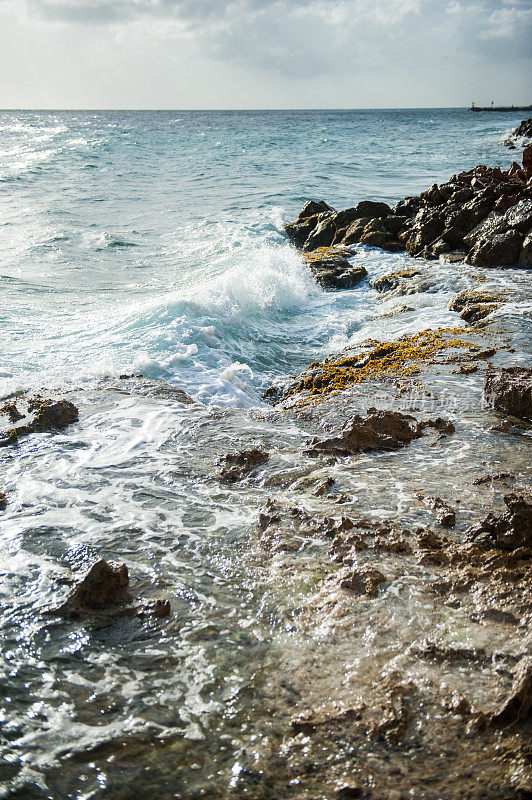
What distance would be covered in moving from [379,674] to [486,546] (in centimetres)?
124

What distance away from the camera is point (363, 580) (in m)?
3.23

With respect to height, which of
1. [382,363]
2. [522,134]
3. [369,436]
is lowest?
[369,436]

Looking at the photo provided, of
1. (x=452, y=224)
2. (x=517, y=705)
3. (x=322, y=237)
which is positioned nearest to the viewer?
(x=517, y=705)

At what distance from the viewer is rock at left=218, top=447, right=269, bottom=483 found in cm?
473

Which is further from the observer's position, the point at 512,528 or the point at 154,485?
the point at 154,485

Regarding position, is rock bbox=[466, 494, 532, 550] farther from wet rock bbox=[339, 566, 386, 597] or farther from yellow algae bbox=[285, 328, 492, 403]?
yellow algae bbox=[285, 328, 492, 403]

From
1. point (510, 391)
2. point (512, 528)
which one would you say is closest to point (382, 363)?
point (510, 391)

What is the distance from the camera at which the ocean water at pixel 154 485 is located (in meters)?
2.49

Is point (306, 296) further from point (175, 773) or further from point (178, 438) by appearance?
point (175, 773)

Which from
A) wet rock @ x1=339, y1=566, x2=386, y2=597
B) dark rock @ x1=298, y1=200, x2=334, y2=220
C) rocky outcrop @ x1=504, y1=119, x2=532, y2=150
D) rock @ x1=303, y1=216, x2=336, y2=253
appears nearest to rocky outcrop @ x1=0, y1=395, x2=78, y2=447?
wet rock @ x1=339, y1=566, x2=386, y2=597

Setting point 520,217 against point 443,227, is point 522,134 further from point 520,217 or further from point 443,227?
point 520,217

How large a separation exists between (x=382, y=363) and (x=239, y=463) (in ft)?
9.75

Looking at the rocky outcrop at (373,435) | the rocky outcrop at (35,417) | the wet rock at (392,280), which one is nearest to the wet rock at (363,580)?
the rocky outcrop at (373,435)

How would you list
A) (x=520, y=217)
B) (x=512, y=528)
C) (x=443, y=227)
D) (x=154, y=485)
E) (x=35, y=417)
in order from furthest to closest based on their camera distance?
(x=443, y=227) < (x=520, y=217) < (x=35, y=417) < (x=154, y=485) < (x=512, y=528)
